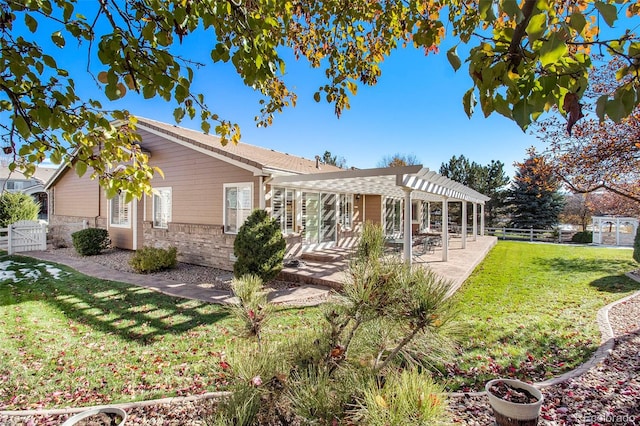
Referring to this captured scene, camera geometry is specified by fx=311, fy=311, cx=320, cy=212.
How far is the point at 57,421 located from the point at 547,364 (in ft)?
19.1

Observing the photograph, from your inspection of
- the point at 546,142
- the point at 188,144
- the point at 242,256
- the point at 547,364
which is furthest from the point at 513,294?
the point at 188,144

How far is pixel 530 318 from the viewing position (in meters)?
6.07

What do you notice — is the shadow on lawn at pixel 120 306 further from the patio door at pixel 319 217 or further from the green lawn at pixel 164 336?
the patio door at pixel 319 217

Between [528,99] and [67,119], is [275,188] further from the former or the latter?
[528,99]

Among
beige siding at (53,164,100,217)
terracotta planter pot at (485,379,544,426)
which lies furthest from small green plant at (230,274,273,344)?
beige siding at (53,164,100,217)

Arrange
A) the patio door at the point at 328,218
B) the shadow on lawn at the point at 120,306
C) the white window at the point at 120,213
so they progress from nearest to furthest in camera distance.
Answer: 1. the shadow on lawn at the point at 120,306
2. the patio door at the point at 328,218
3. the white window at the point at 120,213

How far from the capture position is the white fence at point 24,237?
13.5 m

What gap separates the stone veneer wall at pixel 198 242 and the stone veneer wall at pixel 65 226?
4957 mm

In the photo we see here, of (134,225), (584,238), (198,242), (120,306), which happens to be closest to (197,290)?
(120,306)

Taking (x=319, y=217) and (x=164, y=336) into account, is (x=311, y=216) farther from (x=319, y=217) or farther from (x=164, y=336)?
(x=164, y=336)

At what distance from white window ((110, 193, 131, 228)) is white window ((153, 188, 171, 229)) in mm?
2140

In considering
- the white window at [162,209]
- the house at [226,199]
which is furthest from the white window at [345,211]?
the white window at [162,209]

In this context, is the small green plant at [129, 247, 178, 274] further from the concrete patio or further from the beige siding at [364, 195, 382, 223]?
the beige siding at [364, 195, 382, 223]

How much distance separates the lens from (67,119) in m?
2.53
